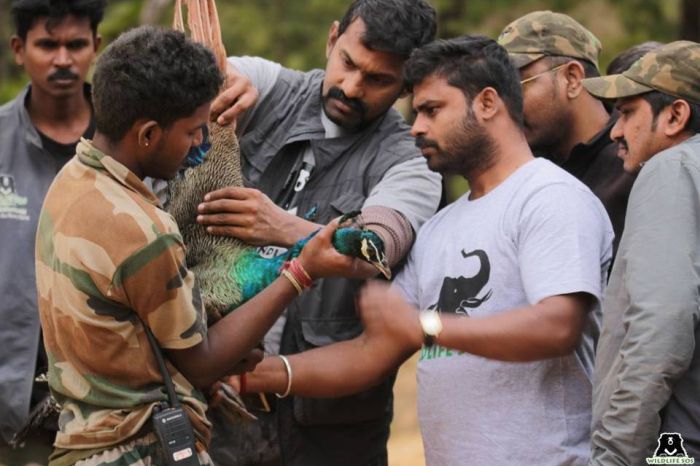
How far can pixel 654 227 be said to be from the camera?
3707 millimetres

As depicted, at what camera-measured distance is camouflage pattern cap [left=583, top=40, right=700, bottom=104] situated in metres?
4.04

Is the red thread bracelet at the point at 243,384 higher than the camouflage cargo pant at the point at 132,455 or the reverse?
the reverse

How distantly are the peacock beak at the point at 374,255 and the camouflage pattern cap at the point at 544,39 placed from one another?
4.82ft

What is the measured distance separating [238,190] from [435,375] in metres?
1.02

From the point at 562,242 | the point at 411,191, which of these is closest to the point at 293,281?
the point at 562,242

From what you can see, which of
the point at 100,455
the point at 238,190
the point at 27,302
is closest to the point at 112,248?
the point at 100,455

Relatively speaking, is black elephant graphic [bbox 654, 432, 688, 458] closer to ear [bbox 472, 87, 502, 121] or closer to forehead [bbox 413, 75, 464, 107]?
ear [bbox 472, 87, 502, 121]

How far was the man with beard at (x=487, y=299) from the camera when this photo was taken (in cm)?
383

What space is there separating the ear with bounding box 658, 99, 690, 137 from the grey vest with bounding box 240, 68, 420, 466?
113cm

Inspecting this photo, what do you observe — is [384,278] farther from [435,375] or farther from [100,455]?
[100,455]

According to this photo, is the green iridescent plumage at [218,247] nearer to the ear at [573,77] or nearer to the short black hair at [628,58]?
the ear at [573,77]

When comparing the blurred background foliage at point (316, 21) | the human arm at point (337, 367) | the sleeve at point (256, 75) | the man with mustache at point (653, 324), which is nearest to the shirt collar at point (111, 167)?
the human arm at point (337, 367)

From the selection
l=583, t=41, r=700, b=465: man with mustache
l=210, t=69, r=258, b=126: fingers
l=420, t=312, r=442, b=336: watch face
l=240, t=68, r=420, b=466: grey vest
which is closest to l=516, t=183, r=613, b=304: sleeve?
l=583, t=41, r=700, b=465: man with mustache

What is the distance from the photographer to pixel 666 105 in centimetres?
410
